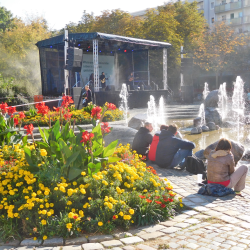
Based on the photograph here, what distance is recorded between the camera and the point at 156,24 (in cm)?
3259

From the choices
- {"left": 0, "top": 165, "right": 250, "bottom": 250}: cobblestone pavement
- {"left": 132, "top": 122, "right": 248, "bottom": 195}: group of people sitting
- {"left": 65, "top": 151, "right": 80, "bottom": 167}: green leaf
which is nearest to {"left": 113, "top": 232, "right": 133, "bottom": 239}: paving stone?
{"left": 0, "top": 165, "right": 250, "bottom": 250}: cobblestone pavement

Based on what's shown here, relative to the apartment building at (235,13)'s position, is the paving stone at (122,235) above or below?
below

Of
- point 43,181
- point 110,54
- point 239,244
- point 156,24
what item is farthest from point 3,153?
point 156,24

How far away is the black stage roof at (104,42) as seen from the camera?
19.4 meters

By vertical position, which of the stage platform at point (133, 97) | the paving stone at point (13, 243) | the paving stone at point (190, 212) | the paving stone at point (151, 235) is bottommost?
the paving stone at point (190, 212)

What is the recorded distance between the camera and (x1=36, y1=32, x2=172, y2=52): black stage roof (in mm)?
19406

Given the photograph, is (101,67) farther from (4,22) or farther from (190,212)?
(190,212)

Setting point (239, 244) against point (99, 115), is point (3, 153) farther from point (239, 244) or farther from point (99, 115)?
point (239, 244)

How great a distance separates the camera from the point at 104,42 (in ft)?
79.3

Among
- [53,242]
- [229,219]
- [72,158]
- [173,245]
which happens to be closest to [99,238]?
[53,242]

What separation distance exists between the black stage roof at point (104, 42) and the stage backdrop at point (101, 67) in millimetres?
717

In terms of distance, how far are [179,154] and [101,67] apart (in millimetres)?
19710

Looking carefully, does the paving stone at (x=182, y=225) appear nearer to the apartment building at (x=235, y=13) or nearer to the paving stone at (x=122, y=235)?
A: the paving stone at (x=122, y=235)

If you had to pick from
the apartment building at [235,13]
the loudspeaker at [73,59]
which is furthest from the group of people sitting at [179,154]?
the apartment building at [235,13]
